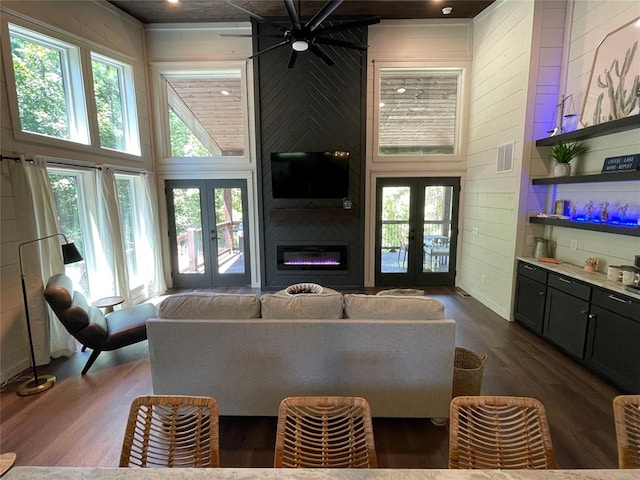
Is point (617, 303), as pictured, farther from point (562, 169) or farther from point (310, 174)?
point (310, 174)

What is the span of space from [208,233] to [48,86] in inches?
118

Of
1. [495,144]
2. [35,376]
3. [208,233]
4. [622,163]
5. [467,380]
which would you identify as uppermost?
[495,144]

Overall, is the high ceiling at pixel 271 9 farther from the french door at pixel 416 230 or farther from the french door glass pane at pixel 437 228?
the french door glass pane at pixel 437 228

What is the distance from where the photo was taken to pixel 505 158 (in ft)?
14.1

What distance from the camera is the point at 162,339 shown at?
87.6 inches

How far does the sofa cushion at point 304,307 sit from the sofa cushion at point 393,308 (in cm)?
11

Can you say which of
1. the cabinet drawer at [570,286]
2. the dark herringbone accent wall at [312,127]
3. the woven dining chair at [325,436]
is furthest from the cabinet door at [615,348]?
the dark herringbone accent wall at [312,127]

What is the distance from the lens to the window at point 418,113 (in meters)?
5.57

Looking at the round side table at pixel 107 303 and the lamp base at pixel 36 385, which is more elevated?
the round side table at pixel 107 303

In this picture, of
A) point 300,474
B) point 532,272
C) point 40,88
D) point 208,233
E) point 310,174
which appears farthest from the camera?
point 208,233

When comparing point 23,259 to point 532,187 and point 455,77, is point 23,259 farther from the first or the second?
point 455,77

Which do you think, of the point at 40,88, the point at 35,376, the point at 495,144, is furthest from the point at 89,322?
the point at 495,144

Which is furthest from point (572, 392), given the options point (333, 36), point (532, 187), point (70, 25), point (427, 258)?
point (70, 25)

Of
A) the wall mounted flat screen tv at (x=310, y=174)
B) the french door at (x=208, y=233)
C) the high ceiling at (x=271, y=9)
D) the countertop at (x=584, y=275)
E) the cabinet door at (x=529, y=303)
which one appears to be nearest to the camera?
the countertop at (x=584, y=275)
